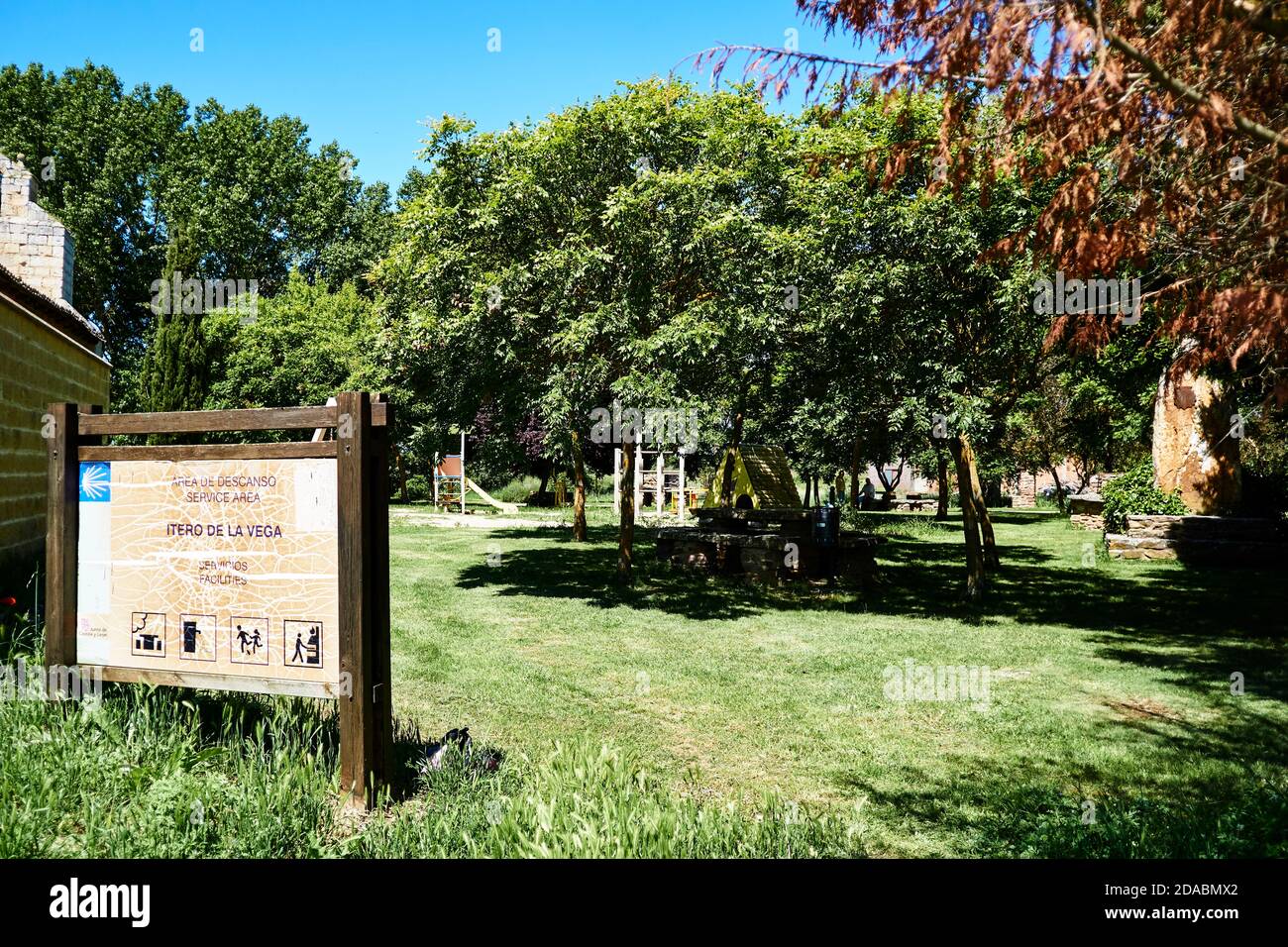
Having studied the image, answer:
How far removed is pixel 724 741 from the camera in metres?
6.57

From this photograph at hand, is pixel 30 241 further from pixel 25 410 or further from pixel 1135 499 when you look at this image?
pixel 1135 499

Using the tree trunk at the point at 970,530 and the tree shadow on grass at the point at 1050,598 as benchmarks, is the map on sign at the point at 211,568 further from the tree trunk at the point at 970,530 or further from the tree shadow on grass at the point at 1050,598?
the tree trunk at the point at 970,530

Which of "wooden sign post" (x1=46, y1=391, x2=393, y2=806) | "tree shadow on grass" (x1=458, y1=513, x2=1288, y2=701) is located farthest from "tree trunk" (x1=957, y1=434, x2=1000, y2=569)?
"wooden sign post" (x1=46, y1=391, x2=393, y2=806)

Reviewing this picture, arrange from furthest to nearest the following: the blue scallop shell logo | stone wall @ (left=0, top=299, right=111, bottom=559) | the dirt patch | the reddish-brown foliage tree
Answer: stone wall @ (left=0, top=299, right=111, bottom=559) → the dirt patch → the blue scallop shell logo → the reddish-brown foliage tree

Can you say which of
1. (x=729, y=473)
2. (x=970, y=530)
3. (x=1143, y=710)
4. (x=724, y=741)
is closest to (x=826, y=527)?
(x=970, y=530)

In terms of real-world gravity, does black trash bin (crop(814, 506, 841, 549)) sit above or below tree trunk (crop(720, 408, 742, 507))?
below

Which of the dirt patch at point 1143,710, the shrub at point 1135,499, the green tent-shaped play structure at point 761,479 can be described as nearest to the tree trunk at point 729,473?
the green tent-shaped play structure at point 761,479

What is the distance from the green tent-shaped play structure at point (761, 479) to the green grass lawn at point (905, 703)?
12000 mm

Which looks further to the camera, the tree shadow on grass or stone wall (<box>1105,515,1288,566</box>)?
stone wall (<box>1105,515,1288,566</box>)

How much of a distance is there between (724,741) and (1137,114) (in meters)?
4.93

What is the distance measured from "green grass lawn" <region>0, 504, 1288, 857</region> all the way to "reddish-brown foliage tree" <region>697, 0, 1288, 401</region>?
2635mm

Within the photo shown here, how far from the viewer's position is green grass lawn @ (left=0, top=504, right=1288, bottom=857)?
12.8 ft

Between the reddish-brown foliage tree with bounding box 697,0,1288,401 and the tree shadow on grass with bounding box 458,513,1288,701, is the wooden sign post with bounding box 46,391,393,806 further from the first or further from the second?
the tree shadow on grass with bounding box 458,513,1288,701
